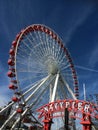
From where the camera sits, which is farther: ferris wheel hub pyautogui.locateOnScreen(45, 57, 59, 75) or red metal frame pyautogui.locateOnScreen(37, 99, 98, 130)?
ferris wheel hub pyautogui.locateOnScreen(45, 57, 59, 75)

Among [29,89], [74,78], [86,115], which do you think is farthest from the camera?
[74,78]

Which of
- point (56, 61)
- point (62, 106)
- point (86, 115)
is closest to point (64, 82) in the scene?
point (56, 61)

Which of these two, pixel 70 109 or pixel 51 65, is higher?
pixel 51 65

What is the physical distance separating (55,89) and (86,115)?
7800 millimetres

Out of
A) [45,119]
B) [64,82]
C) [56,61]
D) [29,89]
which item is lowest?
[45,119]

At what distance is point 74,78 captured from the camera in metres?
45.2

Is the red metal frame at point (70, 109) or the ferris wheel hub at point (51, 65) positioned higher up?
the ferris wheel hub at point (51, 65)

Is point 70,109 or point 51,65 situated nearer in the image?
point 70,109

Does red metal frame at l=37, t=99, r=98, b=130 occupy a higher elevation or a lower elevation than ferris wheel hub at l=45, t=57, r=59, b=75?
lower

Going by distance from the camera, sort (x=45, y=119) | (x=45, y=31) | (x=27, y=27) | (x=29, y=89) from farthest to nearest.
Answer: (x=45, y=31)
(x=27, y=27)
(x=29, y=89)
(x=45, y=119)

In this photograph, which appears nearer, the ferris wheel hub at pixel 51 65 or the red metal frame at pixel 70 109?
the red metal frame at pixel 70 109

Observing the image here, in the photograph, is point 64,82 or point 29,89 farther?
point 64,82

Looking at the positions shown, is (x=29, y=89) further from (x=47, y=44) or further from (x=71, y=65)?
(x=71, y=65)

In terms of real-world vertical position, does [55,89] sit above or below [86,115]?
above
